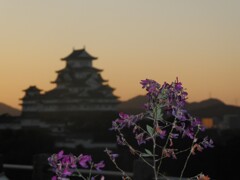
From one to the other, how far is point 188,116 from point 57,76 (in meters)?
50.5

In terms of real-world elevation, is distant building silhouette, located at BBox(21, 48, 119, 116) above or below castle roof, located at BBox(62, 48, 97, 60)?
below

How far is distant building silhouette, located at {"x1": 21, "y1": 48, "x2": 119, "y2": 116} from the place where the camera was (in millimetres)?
47344

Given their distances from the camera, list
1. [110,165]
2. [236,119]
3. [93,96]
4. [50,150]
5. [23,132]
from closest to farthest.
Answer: [110,165]
[50,150]
[23,132]
[93,96]
[236,119]

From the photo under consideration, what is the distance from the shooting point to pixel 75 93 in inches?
1902

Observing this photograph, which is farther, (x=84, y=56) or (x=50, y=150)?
(x=84, y=56)

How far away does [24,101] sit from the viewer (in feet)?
168

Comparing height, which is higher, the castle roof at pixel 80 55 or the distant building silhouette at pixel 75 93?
the castle roof at pixel 80 55

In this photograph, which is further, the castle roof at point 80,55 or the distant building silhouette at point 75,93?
the castle roof at point 80,55

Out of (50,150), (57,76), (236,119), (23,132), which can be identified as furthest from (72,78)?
(236,119)

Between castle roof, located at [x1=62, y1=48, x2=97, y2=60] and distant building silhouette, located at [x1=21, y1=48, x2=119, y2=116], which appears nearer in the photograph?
distant building silhouette, located at [x1=21, y1=48, x2=119, y2=116]

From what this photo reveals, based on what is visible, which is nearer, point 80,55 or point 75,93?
point 75,93

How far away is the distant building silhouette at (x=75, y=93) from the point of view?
47.3m

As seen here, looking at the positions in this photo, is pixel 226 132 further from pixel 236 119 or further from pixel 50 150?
pixel 236 119

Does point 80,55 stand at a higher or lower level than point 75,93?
higher
